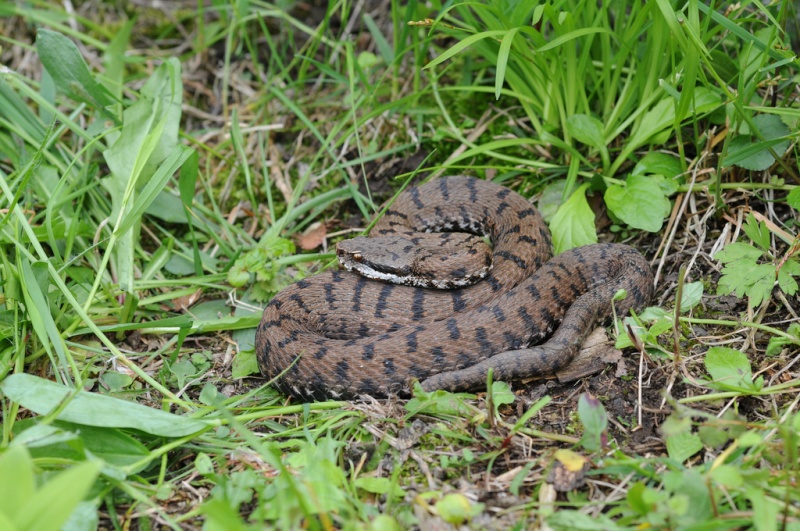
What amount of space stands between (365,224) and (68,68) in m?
2.57

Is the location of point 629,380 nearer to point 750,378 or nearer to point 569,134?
point 750,378

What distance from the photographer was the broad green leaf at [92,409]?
3.47m

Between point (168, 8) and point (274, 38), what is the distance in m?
1.24

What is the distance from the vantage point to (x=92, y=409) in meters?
3.50

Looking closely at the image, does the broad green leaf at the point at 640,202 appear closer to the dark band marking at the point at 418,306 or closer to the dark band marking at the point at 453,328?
the dark band marking at the point at 453,328

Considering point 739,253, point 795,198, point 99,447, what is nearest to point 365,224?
point 739,253

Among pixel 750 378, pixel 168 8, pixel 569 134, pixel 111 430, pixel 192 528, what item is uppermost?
pixel 168 8

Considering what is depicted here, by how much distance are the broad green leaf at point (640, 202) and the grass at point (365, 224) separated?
0.05 feet

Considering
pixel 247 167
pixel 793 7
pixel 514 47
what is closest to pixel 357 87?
pixel 247 167

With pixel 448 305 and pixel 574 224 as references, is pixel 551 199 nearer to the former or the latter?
pixel 574 224

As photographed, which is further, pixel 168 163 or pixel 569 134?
pixel 569 134

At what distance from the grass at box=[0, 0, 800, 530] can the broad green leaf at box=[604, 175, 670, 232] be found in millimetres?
15

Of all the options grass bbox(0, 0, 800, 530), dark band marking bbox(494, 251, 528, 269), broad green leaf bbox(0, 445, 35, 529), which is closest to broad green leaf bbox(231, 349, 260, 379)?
grass bbox(0, 0, 800, 530)

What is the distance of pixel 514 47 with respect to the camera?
488 cm
